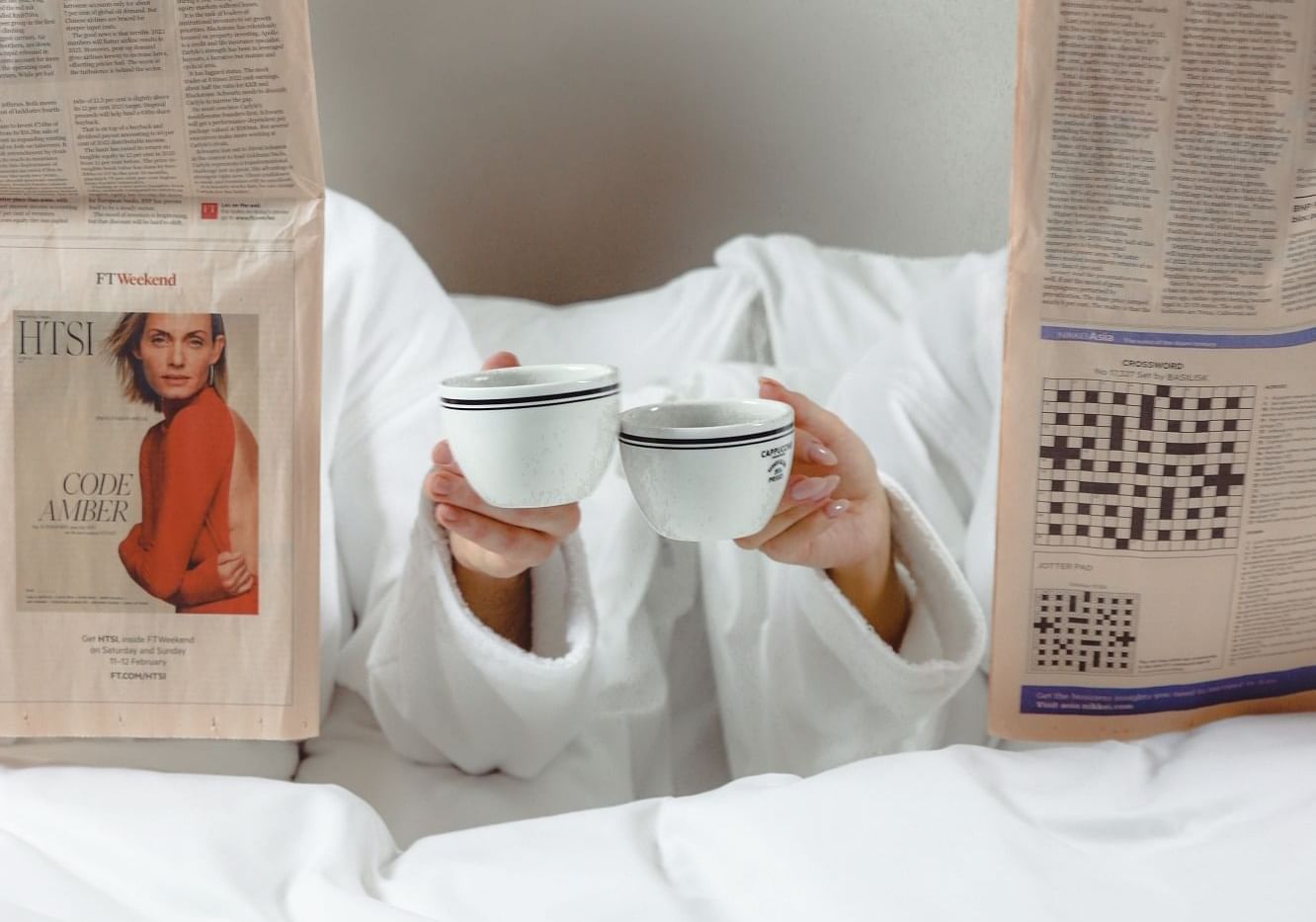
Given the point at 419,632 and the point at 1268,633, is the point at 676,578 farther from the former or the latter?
the point at 1268,633

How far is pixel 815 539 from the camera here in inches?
25.3

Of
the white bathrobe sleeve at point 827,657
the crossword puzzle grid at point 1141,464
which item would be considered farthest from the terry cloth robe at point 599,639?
the crossword puzzle grid at point 1141,464

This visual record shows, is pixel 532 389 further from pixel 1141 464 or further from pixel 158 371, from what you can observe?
pixel 1141 464

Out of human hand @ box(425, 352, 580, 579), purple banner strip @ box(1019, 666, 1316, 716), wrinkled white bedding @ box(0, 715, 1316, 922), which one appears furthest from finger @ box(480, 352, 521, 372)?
purple banner strip @ box(1019, 666, 1316, 716)

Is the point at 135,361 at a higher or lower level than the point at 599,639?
higher

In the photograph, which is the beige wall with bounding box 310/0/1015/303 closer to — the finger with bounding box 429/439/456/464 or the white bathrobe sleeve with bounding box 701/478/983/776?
the white bathrobe sleeve with bounding box 701/478/983/776

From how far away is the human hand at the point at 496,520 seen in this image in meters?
0.58

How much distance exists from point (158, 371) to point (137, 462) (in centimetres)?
5

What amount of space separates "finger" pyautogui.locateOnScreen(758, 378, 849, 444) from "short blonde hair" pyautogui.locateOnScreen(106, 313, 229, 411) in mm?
293

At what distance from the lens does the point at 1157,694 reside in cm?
64

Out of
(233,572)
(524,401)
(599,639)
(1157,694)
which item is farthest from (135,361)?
(1157,694)

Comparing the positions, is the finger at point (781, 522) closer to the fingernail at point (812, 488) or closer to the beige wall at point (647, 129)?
the fingernail at point (812, 488)

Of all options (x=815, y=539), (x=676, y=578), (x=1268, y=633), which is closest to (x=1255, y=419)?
(x=1268, y=633)

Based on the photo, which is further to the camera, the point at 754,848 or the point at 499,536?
the point at 499,536
